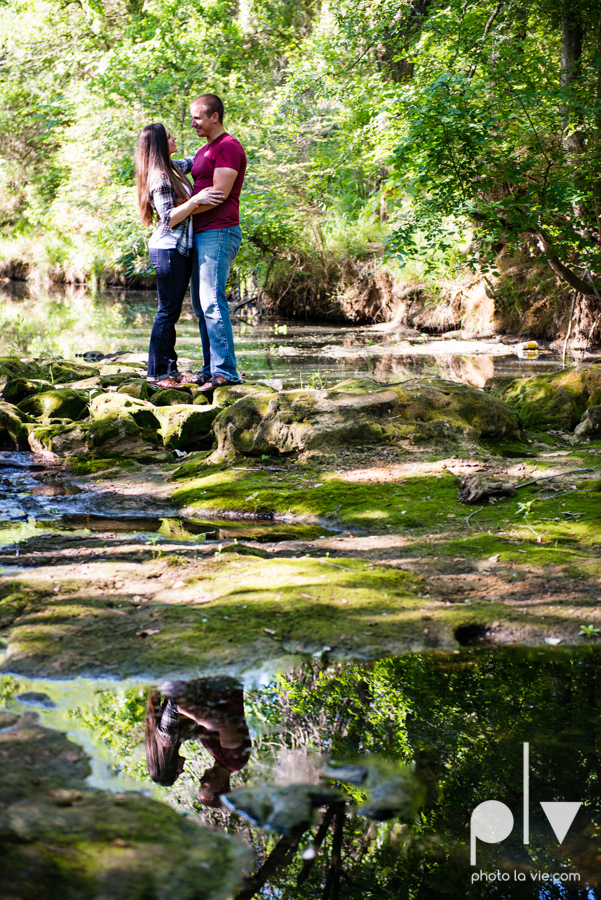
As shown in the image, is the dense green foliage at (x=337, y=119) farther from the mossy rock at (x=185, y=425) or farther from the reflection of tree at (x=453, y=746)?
the reflection of tree at (x=453, y=746)

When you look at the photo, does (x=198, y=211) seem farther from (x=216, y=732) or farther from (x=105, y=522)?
(x=216, y=732)

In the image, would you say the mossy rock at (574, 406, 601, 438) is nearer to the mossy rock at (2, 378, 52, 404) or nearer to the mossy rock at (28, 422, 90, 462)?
the mossy rock at (28, 422, 90, 462)

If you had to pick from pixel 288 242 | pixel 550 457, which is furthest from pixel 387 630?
pixel 288 242

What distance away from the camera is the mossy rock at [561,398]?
689cm

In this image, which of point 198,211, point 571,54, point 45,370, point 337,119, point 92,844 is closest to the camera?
point 92,844

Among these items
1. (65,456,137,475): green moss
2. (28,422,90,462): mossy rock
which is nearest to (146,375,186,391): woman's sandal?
(28,422,90,462): mossy rock

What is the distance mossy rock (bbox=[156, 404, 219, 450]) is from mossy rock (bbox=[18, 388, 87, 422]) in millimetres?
954

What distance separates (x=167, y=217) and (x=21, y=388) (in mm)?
2708

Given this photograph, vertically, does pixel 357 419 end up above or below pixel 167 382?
below

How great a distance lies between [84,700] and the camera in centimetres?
236

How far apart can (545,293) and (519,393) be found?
8.48m

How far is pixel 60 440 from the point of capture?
257 inches

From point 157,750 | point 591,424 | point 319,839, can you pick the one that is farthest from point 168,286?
point 319,839

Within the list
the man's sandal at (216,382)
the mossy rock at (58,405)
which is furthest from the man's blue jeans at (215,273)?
the mossy rock at (58,405)
